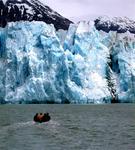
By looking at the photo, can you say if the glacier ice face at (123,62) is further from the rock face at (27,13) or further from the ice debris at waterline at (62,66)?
the rock face at (27,13)

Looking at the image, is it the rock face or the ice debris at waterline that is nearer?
the ice debris at waterline

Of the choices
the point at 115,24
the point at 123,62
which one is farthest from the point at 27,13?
the point at 115,24

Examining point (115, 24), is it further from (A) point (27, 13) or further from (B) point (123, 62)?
(B) point (123, 62)

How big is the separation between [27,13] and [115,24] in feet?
103

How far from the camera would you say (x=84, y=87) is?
3494 inches

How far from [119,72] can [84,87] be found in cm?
1096

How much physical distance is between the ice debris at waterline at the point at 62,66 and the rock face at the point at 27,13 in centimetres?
1496

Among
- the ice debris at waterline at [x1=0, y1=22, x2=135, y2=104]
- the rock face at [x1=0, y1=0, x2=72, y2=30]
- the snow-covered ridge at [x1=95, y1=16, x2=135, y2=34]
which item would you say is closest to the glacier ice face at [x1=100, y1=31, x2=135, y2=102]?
the ice debris at waterline at [x1=0, y1=22, x2=135, y2=104]

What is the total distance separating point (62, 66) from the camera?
86562mm

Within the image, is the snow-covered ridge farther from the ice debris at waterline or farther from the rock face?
the ice debris at waterline

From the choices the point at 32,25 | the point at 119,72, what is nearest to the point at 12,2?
the point at 32,25

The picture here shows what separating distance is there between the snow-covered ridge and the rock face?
13346 millimetres

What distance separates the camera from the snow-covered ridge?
13212 centimetres

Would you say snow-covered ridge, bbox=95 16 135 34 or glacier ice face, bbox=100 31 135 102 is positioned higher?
snow-covered ridge, bbox=95 16 135 34
